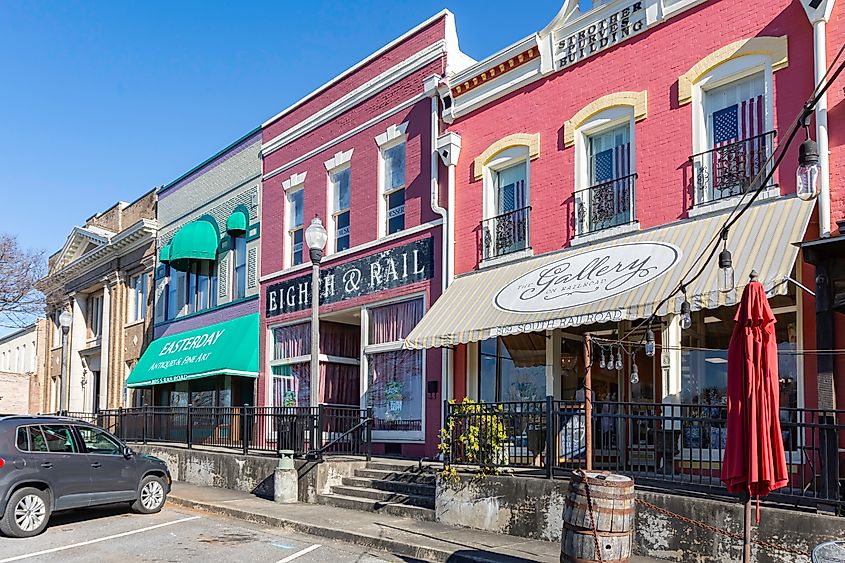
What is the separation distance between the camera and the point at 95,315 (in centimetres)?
3180

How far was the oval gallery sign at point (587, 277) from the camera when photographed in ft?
36.2

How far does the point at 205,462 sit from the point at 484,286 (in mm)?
7350

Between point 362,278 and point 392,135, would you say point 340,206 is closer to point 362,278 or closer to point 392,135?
point 362,278

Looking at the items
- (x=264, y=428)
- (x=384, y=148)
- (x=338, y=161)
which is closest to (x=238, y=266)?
(x=338, y=161)

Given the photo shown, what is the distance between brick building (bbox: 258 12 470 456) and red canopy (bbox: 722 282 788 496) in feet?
27.1

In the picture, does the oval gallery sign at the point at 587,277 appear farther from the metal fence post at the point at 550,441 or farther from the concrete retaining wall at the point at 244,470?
the concrete retaining wall at the point at 244,470

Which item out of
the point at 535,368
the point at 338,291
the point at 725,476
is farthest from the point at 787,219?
the point at 338,291

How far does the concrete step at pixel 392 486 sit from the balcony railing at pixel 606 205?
4.55 meters

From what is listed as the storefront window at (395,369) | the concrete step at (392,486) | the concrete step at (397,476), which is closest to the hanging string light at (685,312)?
the concrete step at (392,486)

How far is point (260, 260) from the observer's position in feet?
67.2

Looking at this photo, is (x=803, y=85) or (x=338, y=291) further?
(x=338, y=291)

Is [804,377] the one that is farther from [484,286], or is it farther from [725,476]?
[484,286]

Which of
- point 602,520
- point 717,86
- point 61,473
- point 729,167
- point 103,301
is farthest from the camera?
point 103,301

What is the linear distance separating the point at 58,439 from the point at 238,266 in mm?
9968
